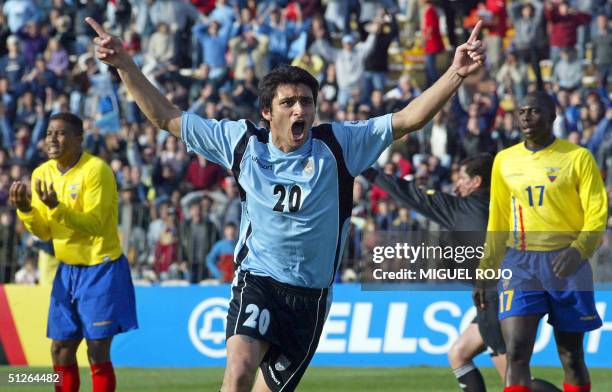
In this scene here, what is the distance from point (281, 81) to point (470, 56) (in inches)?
45.8

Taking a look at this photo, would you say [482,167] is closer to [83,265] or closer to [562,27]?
[83,265]

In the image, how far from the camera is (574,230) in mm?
9477

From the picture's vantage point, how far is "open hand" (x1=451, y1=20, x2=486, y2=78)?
677cm

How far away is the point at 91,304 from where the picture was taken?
9.84 metres

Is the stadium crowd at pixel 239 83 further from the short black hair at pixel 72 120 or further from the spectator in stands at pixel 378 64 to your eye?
the short black hair at pixel 72 120

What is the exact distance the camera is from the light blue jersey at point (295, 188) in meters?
7.20

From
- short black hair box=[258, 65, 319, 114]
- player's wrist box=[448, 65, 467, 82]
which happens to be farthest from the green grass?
player's wrist box=[448, 65, 467, 82]

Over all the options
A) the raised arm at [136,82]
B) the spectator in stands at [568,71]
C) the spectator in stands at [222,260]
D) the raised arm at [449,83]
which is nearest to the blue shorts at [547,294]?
the raised arm at [449,83]

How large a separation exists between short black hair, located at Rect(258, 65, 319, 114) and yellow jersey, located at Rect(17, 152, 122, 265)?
2890 millimetres

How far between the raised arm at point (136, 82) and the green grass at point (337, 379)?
6507 mm

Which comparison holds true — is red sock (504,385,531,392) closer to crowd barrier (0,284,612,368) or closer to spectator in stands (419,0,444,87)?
crowd barrier (0,284,612,368)

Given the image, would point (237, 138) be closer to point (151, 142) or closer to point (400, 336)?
point (400, 336)

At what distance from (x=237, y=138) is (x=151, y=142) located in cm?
1434
